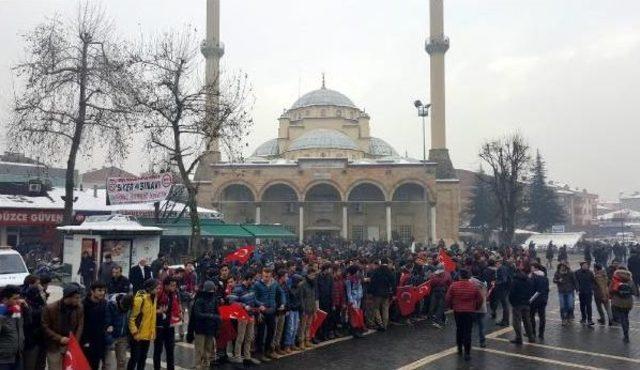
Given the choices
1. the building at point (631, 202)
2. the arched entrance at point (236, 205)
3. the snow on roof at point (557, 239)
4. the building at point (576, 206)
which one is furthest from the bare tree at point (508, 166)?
the building at point (631, 202)

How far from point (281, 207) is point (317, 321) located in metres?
34.8

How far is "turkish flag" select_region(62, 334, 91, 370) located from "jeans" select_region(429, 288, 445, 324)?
304 inches

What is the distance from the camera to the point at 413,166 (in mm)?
42250

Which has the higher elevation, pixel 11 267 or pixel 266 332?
pixel 11 267

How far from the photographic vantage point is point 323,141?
4881cm

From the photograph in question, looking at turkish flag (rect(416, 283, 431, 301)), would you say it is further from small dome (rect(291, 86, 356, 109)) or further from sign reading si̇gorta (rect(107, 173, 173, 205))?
Answer: small dome (rect(291, 86, 356, 109))

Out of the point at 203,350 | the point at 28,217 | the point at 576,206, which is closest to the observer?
the point at 203,350

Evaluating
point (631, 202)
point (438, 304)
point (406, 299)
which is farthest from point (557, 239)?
point (631, 202)

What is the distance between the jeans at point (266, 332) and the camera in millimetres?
8508

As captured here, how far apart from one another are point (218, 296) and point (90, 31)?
49.5 ft

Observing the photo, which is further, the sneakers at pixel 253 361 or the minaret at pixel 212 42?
the minaret at pixel 212 42

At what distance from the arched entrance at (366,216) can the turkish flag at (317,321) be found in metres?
34.3

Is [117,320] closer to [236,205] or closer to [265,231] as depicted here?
[265,231]

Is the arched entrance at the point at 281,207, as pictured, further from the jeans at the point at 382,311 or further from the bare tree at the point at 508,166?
the jeans at the point at 382,311
